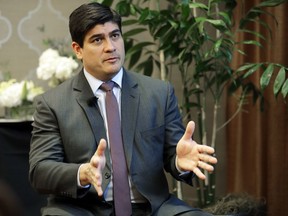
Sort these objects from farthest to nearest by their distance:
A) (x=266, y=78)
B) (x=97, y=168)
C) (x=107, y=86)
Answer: (x=266, y=78) → (x=107, y=86) → (x=97, y=168)

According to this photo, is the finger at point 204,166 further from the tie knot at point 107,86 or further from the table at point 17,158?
the table at point 17,158

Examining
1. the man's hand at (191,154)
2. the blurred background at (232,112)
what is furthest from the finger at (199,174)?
the blurred background at (232,112)

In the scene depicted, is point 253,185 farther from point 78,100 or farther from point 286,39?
point 78,100

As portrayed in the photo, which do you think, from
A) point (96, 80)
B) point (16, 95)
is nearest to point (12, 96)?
point (16, 95)

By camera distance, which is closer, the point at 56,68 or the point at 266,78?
the point at 266,78

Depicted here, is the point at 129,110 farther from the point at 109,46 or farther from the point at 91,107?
the point at 109,46

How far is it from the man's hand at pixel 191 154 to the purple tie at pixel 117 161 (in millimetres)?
199

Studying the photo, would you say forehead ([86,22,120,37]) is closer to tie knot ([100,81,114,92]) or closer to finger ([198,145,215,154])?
tie knot ([100,81,114,92])

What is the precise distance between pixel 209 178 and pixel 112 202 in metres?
1.08

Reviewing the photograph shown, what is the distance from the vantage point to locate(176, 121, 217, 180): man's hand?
1.39 metres

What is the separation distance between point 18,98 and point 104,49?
2.79 ft

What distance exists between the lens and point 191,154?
1.45 m

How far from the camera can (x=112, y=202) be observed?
155cm

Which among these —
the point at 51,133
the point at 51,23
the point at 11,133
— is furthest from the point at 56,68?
the point at 51,133
